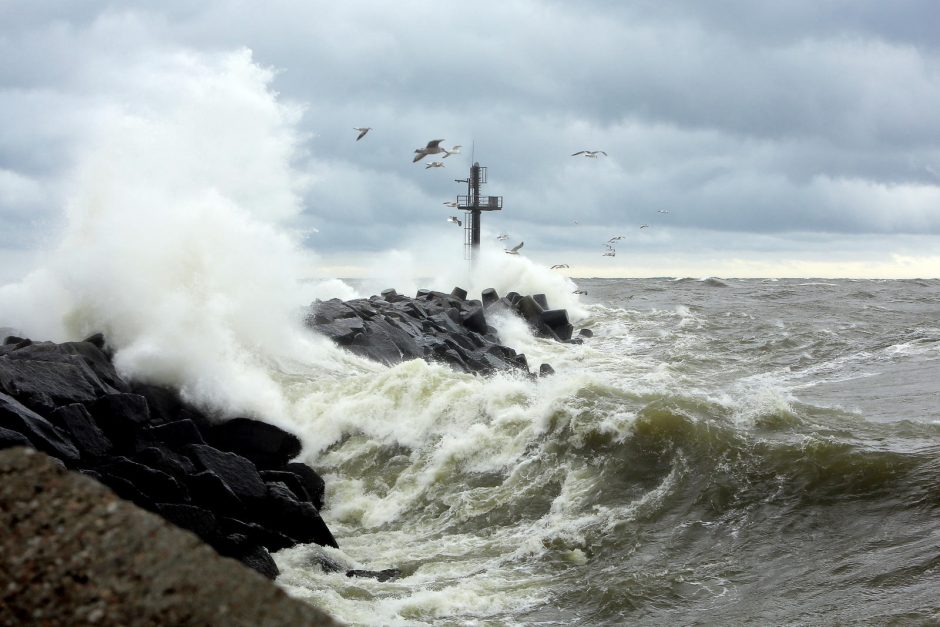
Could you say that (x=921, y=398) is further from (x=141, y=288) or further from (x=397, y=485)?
(x=141, y=288)

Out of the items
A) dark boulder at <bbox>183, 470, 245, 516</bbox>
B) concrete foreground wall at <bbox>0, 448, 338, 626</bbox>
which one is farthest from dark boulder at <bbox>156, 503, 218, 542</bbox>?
concrete foreground wall at <bbox>0, 448, 338, 626</bbox>

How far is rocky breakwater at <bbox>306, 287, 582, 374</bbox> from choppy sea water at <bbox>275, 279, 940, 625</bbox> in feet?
6.82

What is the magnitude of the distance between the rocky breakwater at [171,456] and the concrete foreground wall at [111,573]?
5.01 m

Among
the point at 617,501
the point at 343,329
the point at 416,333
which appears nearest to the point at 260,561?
the point at 617,501

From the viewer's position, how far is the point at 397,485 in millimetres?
10398

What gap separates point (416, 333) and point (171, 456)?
1093 cm

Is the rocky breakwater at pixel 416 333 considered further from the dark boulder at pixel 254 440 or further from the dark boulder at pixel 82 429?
the dark boulder at pixel 82 429

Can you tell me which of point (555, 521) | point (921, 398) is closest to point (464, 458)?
point (555, 521)

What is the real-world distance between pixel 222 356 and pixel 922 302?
3086 cm

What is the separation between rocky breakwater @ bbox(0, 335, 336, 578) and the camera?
7355 mm

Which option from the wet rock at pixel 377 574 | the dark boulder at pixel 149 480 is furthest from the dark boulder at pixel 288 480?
the wet rock at pixel 377 574

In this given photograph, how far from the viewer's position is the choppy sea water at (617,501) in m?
6.82

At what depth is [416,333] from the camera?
19.4 m

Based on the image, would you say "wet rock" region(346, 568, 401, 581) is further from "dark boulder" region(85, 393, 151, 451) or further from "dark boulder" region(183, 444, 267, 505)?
"dark boulder" region(85, 393, 151, 451)
